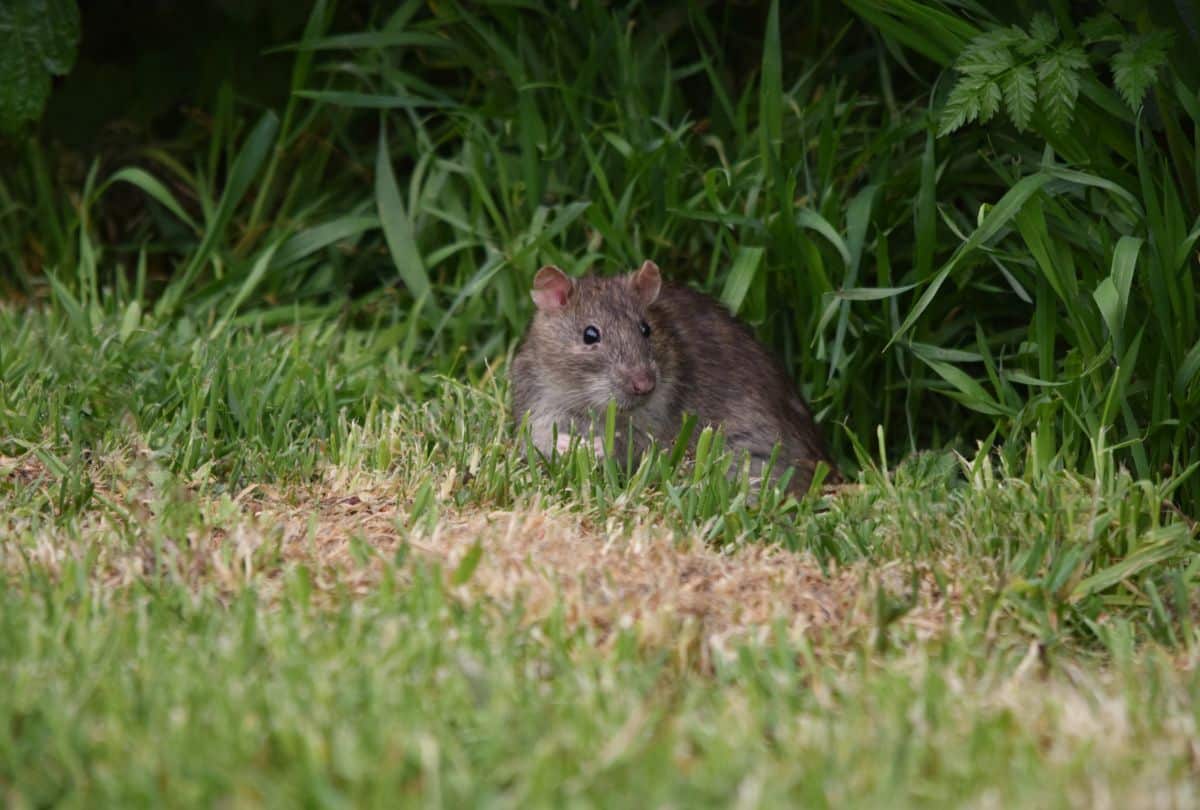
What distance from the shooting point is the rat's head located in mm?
4852

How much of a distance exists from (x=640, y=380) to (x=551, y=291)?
50 centimetres

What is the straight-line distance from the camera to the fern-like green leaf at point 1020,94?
13.2 feet

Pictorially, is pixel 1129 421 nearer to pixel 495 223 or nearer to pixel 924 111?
pixel 924 111

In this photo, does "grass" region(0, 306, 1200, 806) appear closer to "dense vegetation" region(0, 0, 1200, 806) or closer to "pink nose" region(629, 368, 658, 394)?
"dense vegetation" region(0, 0, 1200, 806)

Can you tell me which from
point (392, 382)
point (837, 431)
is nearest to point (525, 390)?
point (392, 382)

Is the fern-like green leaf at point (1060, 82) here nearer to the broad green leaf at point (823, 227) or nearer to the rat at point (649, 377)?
the broad green leaf at point (823, 227)

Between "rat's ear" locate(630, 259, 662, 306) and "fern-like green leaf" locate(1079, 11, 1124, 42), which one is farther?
"rat's ear" locate(630, 259, 662, 306)

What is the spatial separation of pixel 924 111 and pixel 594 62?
1251 millimetres

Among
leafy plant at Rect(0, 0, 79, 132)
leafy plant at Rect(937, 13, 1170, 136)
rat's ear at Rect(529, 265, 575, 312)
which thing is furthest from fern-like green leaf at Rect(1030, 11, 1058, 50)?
leafy plant at Rect(0, 0, 79, 132)

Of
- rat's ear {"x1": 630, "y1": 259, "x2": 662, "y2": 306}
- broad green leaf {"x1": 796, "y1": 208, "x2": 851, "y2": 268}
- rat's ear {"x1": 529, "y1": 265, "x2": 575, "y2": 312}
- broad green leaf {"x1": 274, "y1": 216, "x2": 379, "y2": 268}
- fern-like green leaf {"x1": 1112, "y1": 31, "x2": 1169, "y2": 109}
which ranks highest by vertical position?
fern-like green leaf {"x1": 1112, "y1": 31, "x2": 1169, "y2": 109}

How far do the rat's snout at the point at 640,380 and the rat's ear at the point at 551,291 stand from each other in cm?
41

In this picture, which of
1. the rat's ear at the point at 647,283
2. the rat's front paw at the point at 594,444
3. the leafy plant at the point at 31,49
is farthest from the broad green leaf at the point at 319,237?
the rat's front paw at the point at 594,444

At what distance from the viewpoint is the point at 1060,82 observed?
4.04 metres

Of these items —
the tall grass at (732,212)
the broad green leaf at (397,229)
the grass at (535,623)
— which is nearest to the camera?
the grass at (535,623)
